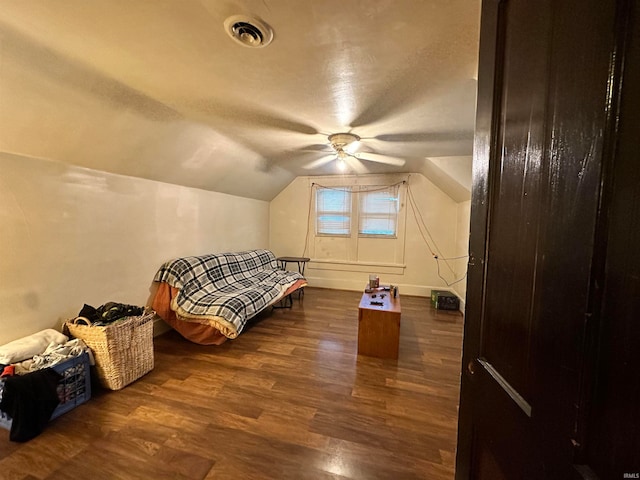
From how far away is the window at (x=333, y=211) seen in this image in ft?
16.4

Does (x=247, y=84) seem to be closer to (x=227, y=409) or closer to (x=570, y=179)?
(x=570, y=179)

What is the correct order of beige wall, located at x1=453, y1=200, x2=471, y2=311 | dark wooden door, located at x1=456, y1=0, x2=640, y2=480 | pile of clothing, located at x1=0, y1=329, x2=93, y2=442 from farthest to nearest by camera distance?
beige wall, located at x1=453, y1=200, x2=471, y2=311, pile of clothing, located at x1=0, y1=329, x2=93, y2=442, dark wooden door, located at x1=456, y1=0, x2=640, y2=480

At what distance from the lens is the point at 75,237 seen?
7.04 ft

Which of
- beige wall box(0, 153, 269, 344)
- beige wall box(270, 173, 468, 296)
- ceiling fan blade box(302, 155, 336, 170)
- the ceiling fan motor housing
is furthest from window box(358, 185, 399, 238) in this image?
beige wall box(0, 153, 269, 344)

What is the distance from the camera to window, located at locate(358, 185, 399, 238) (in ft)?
15.6

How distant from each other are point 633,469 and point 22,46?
2584mm

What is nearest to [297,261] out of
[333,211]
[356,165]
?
[333,211]

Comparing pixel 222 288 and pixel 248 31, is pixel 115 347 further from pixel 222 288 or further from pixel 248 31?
pixel 248 31

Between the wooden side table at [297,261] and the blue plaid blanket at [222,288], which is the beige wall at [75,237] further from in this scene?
the wooden side table at [297,261]

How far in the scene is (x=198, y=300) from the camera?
275cm

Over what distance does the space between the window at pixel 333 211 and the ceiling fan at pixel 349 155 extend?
678 millimetres

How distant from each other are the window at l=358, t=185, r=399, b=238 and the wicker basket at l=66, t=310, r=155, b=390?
3764mm

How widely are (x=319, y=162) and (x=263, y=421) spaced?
10.8 ft

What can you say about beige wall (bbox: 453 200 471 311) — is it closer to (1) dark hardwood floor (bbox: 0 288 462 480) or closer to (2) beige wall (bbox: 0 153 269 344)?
(1) dark hardwood floor (bbox: 0 288 462 480)
